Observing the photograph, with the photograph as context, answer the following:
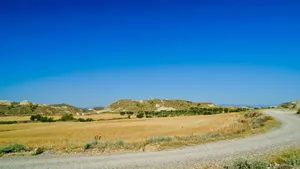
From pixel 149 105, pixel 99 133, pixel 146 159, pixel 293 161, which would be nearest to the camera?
pixel 293 161

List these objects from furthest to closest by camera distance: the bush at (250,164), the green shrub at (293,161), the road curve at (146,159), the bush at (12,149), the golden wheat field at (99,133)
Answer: the golden wheat field at (99,133) < the bush at (12,149) < the road curve at (146,159) < the green shrub at (293,161) < the bush at (250,164)

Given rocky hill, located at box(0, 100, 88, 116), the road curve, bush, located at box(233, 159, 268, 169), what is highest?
rocky hill, located at box(0, 100, 88, 116)

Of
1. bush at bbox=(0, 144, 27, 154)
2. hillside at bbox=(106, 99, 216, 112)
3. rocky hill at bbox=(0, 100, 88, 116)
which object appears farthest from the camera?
hillside at bbox=(106, 99, 216, 112)

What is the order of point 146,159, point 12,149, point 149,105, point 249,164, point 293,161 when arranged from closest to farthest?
1. point 249,164
2. point 293,161
3. point 146,159
4. point 12,149
5. point 149,105

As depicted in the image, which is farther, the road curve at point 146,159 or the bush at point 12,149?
the bush at point 12,149

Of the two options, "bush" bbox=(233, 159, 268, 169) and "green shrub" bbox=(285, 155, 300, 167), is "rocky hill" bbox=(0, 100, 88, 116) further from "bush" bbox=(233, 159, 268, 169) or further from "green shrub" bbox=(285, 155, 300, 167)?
"green shrub" bbox=(285, 155, 300, 167)

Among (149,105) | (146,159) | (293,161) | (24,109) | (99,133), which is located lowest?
(99,133)

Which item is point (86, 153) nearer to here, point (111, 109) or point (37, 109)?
point (37, 109)

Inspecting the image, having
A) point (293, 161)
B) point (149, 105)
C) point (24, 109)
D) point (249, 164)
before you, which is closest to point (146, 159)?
point (249, 164)

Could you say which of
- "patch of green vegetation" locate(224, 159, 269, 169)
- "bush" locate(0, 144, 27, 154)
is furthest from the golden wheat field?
"patch of green vegetation" locate(224, 159, 269, 169)

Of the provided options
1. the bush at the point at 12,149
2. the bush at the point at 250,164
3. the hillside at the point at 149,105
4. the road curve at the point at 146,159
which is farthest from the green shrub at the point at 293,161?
the hillside at the point at 149,105

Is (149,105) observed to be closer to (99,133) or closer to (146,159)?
(99,133)

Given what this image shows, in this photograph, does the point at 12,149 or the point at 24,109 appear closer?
the point at 12,149

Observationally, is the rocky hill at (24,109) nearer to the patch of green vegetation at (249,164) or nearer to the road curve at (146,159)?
the road curve at (146,159)
